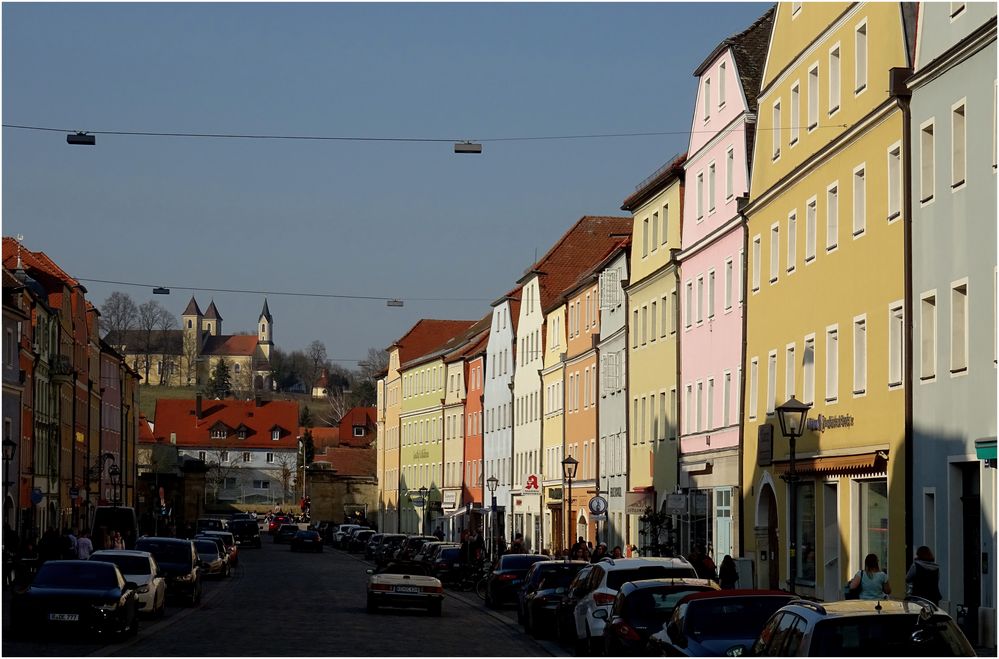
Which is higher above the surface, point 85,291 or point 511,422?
point 85,291

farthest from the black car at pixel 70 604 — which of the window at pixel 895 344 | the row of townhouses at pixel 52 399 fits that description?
the row of townhouses at pixel 52 399

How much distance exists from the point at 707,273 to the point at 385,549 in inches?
1255

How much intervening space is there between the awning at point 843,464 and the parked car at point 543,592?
5850 mm

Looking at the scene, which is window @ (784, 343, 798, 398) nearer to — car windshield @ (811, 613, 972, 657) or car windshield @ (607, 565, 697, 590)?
car windshield @ (607, 565, 697, 590)

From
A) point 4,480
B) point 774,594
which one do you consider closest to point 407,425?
point 4,480

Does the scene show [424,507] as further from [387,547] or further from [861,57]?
[861,57]

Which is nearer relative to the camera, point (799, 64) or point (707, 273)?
point (799, 64)

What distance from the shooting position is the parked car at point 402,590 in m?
38.6

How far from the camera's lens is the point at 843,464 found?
3544cm

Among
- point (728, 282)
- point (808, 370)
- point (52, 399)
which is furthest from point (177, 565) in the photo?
point (52, 399)

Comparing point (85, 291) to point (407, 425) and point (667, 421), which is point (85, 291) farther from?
point (667, 421)

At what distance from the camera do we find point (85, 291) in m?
96.5

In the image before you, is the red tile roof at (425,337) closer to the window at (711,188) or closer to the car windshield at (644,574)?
the window at (711,188)

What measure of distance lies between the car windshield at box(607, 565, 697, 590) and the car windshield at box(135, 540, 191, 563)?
17068 millimetres
